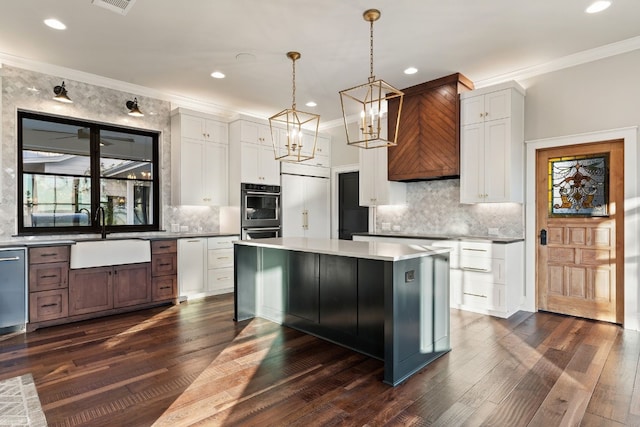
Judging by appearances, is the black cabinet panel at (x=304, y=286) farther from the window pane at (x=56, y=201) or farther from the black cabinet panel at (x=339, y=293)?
the window pane at (x=56, y=201)

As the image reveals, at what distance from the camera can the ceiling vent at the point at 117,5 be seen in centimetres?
303

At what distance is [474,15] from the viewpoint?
3277 mm

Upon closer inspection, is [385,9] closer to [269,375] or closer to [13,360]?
[269,375]

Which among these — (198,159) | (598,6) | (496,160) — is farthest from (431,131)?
(198,159)

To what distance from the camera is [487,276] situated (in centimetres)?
430

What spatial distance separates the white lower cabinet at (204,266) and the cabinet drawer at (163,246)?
0.08 m

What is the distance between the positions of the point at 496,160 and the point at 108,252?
4738 millimetres

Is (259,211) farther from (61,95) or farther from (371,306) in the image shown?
(371,306)

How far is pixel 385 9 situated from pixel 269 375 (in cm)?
316

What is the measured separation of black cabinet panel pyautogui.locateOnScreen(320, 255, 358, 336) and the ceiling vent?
272 cm

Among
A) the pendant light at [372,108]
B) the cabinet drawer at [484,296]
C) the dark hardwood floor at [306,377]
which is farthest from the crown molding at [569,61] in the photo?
the dark hardwood floor at [306,377]

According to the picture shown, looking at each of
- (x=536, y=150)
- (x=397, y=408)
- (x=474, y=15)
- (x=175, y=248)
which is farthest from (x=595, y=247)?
(x=175, y=248)

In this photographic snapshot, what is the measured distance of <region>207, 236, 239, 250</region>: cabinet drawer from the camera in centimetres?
530

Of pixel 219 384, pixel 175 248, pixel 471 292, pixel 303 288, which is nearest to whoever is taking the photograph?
pixel 219 384
